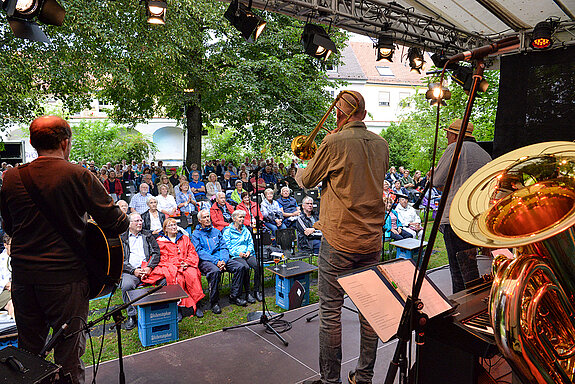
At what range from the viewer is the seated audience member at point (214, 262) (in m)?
5.02

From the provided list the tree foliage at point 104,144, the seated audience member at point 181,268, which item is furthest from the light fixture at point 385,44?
the tree foliage at point 104,144

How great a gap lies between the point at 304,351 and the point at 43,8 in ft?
14.7

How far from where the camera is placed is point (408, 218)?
8297 millimetres

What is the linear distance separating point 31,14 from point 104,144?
73.2ft

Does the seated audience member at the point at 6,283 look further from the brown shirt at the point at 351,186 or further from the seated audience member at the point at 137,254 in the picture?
the brown shirt at the point at 351,186

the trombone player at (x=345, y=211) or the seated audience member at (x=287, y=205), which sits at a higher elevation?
the trombone player at (x=345, y=211)

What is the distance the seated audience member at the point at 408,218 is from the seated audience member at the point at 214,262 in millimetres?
4151

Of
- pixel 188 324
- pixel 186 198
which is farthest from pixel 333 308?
pixel 186 198

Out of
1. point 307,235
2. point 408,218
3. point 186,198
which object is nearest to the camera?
point 307,235

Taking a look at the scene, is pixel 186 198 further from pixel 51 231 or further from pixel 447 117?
pixel 447 117

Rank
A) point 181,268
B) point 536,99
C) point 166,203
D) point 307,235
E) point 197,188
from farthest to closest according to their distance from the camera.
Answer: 1. point 197,188
2. point 166,203
3. point 307,235
4. point 536,99
5. point 181,268

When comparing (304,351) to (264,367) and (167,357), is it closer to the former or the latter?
(264,367)

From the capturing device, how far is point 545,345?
1.32 meters

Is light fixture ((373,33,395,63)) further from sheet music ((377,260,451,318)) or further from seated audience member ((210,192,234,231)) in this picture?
sheet music ((377,260,451,318))
